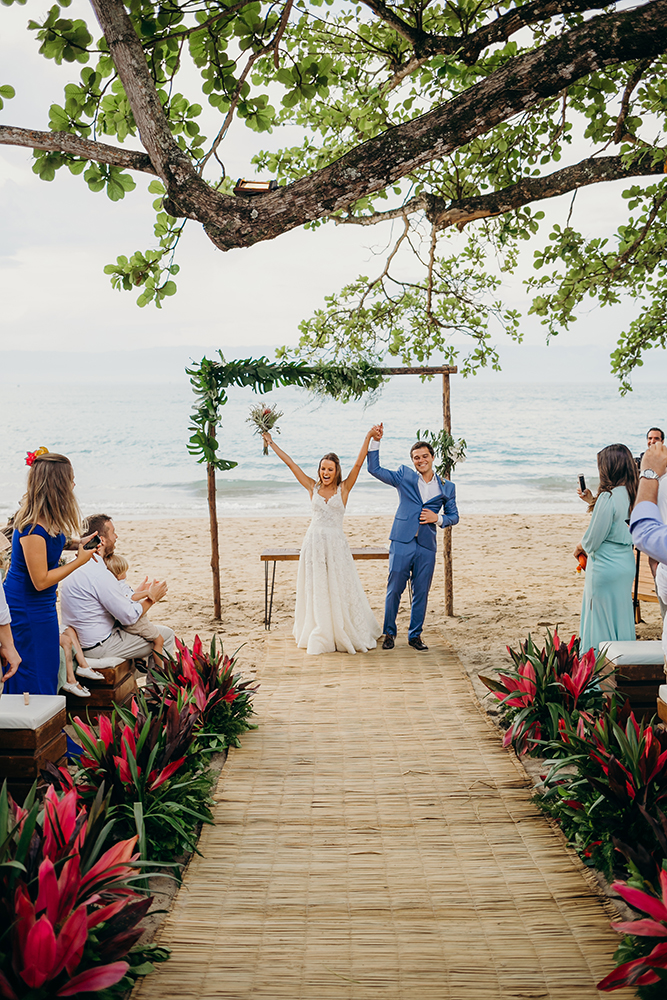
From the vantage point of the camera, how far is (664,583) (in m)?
3.54

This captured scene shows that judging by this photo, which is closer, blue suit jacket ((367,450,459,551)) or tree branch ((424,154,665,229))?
tree branch ((424,154,665,229))

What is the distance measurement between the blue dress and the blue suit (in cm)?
343

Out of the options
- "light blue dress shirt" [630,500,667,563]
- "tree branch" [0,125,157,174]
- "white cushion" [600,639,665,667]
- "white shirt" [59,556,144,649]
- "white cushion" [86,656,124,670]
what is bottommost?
"white cushion" [86,656,124,670]

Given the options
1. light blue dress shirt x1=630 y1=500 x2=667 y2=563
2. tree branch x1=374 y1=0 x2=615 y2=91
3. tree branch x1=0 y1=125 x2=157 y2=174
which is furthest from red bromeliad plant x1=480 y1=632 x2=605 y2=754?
tree branch x1=0 y1=125 x2=157 y2=174

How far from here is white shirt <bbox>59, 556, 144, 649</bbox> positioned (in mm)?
4855

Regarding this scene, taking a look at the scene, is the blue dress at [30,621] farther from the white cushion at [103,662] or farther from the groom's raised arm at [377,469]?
the groom's raised arm at [377,469]

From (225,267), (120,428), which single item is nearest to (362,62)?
(120,428)

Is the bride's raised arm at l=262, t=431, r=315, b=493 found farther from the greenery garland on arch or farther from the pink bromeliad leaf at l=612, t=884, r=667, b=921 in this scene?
the pink bromeliad leaf at l=612, t=884, r=667, b=921

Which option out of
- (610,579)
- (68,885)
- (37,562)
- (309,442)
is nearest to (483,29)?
(610,579)

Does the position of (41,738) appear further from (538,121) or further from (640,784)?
(538,121)

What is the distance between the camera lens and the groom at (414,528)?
6.97 m

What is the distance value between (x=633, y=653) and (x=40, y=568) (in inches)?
132

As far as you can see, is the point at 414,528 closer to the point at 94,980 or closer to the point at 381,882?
the point at 381,882

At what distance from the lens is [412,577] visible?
23.4 feet
